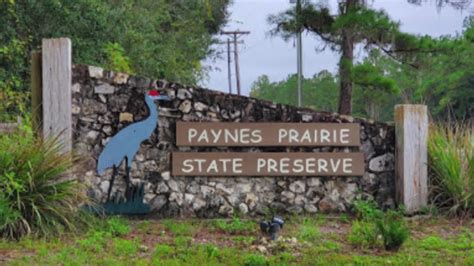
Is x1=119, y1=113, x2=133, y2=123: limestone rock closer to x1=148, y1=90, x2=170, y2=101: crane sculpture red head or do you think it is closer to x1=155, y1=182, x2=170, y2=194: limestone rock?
x1=148, y1=90, x2=170, y2=101: crane sculpture red head

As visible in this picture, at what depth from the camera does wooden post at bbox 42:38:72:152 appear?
6887 millimetres

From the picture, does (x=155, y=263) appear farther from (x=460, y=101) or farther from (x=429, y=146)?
(x=460, y=101)

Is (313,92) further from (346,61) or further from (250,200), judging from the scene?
(250,200)

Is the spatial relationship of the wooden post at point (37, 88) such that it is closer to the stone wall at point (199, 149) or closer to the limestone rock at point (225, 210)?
the stone wall at point (199, 149)

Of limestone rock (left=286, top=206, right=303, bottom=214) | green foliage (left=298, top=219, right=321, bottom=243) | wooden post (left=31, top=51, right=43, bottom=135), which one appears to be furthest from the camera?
limestone rock (left=286, top=206, right=303, bottom=214)

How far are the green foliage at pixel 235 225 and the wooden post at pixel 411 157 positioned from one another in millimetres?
1921

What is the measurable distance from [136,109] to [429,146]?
3619mm

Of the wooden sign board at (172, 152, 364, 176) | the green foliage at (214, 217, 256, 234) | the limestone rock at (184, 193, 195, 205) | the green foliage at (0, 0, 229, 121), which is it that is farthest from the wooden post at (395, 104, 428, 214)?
the green foliage at (0, 0, 229, 121)

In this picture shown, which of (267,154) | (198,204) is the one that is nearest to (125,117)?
(198,204)

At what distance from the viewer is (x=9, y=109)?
11.0 m

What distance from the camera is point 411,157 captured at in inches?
295

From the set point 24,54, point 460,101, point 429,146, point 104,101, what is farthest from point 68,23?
point 460,101

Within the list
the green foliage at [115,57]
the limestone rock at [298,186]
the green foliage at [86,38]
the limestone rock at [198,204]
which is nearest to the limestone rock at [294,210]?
the limestone rock at [298,186]

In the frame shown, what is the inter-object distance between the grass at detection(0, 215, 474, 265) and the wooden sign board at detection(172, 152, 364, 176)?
2.16 ft
